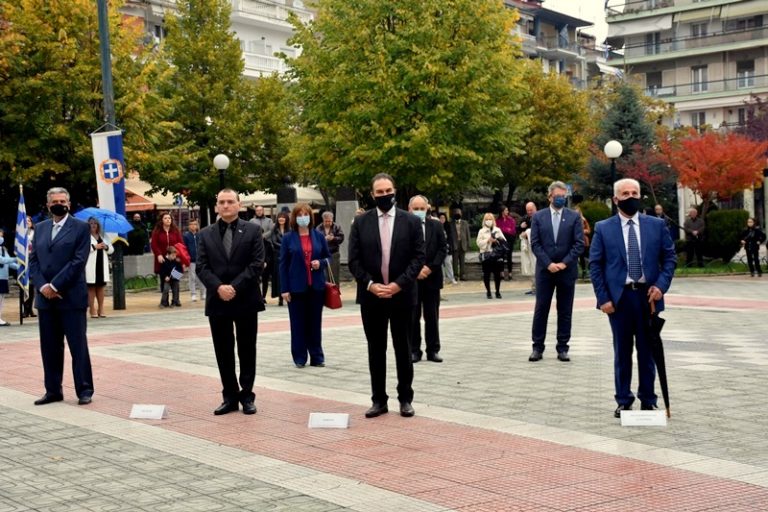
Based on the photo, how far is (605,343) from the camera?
15445mm

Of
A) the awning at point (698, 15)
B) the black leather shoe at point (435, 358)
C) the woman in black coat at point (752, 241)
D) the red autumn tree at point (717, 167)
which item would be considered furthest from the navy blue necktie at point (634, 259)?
the awning at point (698, 15)

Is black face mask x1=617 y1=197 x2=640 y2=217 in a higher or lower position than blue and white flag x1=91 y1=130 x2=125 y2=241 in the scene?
lower

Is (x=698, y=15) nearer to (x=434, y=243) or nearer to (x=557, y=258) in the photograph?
(x=557, y=258)

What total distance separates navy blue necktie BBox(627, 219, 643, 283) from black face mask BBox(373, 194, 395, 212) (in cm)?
195

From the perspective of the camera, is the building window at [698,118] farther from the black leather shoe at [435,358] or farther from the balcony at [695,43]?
the black leather shoe at [435,358]

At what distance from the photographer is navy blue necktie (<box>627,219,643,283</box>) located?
9508mm

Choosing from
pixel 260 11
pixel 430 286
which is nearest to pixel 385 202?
pixel 430 286

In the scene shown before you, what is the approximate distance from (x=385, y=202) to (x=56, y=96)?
23082mm

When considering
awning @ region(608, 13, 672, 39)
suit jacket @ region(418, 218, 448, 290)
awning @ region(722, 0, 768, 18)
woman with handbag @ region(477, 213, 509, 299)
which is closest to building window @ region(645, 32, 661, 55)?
awning @ region(608, 13, 672, 39)

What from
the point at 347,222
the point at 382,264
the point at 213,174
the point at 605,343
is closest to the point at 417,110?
the point at 347,222

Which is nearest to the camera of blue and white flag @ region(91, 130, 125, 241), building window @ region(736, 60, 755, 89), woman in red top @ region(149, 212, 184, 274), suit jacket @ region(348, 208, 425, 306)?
suit jacket @ region(348, 208, 425, 306)

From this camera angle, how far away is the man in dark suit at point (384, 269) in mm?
9984

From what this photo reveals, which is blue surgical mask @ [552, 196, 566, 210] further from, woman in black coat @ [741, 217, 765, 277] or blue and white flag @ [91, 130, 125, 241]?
woman in black coat @ [741, 217, 765, 277]

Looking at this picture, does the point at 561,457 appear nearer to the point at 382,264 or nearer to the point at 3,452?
the point at 382,264
